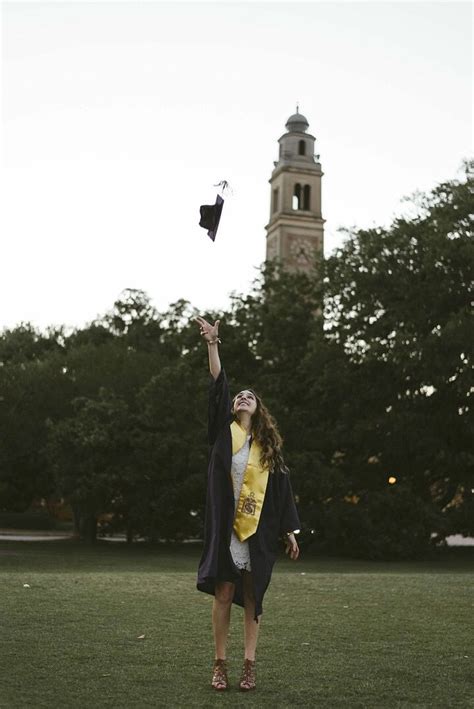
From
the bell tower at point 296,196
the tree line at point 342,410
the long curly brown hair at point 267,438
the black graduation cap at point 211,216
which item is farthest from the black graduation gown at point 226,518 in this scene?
the bell tower at point 296,196

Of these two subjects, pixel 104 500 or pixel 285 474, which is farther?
pixel 104 500

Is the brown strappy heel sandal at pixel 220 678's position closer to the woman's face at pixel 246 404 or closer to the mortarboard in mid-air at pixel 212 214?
the woman's face at pixel 246 404

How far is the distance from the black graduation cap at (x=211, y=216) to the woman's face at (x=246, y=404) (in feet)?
5.03

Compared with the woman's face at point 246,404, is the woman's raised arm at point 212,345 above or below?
above

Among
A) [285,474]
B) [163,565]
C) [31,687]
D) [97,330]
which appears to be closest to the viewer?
[31,687]

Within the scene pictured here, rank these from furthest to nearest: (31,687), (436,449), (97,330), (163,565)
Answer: (97,330) < (436,449) < (163,565) < (31,687)

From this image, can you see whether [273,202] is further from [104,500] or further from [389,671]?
[389,671]

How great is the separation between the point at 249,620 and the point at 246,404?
1.57m

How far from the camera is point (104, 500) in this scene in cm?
2978

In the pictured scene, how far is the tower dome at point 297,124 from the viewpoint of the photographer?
76.4m

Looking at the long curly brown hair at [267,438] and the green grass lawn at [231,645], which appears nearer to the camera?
the green grass lawn at [231,645]

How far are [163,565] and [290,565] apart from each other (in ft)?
11.5

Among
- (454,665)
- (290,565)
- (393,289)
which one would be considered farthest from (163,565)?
(454,665)

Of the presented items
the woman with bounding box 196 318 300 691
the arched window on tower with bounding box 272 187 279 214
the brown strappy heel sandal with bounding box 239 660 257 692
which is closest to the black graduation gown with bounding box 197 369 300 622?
the woman with bounding box 196 318 300 691
